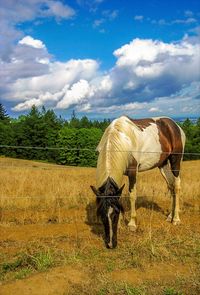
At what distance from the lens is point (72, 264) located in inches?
221

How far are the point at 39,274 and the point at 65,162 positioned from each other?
60695 millimetres

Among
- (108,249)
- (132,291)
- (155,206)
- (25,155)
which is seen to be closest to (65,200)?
(155,206)

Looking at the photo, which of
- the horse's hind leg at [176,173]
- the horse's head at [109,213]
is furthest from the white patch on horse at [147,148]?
the horse's head at [109,213]

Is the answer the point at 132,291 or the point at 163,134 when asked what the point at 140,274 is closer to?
the point at 132,291

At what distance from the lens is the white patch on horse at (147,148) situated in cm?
826

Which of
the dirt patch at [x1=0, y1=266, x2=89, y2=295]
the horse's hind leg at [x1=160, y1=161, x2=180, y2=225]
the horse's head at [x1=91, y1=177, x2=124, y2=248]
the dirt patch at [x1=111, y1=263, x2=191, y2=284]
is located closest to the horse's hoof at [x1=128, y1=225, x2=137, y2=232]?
the horse's hind leg at [x1=160, y1=161, x2=180, y2=225]

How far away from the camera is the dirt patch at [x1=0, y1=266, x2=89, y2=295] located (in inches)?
181

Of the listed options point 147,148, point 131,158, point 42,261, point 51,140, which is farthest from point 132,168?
point 51,140

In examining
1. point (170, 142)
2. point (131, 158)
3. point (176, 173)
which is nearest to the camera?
point (131, 158)

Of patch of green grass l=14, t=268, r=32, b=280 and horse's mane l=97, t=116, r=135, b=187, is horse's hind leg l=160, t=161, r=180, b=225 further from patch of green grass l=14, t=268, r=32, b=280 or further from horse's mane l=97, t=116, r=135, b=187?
patch of green grass l=14, t=268, r=32, b=280

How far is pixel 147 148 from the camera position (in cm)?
848

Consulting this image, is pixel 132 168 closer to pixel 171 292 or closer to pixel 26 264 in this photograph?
pixel 26 264

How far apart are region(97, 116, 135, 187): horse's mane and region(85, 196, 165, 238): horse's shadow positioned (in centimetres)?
133

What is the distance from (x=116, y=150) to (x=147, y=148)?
1240 mm
